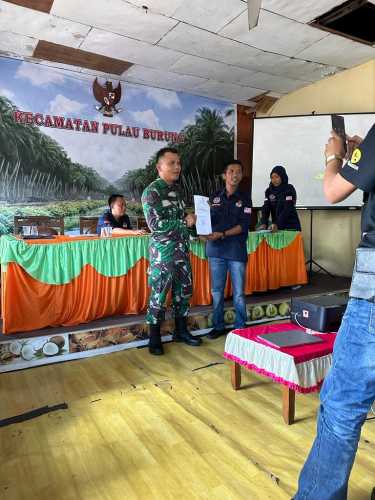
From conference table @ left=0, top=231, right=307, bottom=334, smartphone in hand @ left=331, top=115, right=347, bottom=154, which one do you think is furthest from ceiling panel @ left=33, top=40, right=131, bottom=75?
smartphone in hand @ left=331, top=115, right=347, bottom=154

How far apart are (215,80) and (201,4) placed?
1.93 meters

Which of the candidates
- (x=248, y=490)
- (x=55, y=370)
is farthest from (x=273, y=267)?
(x=248, y=490)

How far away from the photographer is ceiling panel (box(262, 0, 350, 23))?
10.6 ft

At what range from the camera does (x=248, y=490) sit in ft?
4.42

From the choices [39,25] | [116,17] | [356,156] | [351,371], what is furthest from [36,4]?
[351,371]

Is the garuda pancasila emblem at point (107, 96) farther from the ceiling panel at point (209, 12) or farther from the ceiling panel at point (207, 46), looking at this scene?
the ceiling panel at point (209, 12)

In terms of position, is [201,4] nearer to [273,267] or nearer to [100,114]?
[100,114]

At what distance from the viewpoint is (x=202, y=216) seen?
274 cm

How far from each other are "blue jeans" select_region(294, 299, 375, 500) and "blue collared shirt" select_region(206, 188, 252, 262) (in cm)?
187

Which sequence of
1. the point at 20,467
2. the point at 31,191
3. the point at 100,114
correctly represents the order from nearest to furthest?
the point at 20,467
the point at 31,191
the point at 100,114

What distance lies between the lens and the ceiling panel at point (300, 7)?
3219 mm

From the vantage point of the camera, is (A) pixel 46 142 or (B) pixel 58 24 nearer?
(B) pixel 58 24

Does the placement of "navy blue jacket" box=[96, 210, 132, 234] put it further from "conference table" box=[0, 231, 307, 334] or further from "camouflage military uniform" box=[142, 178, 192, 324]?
"camouflage military uniform" box=[142, 178, 192, 324]

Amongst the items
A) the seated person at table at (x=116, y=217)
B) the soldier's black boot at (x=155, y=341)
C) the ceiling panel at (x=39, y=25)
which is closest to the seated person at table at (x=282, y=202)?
the seated person at table at (x=116, y=217)
